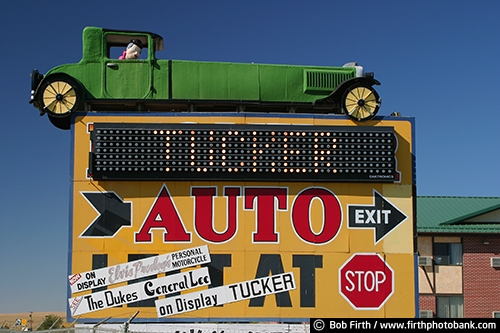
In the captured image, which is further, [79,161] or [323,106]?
[323,106]

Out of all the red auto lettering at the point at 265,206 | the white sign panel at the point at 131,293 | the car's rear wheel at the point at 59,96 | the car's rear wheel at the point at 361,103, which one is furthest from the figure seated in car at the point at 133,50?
the white sign panel at the point at 131,293

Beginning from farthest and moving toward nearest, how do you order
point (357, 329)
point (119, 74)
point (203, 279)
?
point (119, 74)
point (203, 279)
point (357, 329)

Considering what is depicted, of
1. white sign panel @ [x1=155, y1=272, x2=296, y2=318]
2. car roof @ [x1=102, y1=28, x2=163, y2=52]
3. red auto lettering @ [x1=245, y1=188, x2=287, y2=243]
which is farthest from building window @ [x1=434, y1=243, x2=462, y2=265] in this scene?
car roof @ [x1=102, y1=28, x2=163, y2=52]

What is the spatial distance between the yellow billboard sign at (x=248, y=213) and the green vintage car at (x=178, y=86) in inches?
36.7

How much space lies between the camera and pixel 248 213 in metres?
19.8

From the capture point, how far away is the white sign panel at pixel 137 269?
19.4 m

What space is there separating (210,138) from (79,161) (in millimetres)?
3991

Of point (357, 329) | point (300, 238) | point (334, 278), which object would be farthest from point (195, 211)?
point (357, 329)

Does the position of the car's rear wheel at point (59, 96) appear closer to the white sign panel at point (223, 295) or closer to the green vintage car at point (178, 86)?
the green vintage car at point (178, 86)

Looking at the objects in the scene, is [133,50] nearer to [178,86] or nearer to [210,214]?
[178,86]

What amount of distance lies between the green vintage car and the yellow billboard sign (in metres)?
0.93

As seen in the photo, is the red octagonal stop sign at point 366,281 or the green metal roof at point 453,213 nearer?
the red octagonal stop sign at point 366,281

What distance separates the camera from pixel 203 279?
64.0ft

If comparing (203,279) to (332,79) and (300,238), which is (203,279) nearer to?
(300,238)
